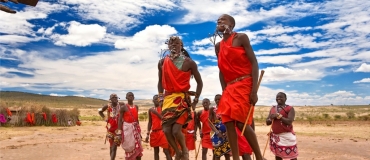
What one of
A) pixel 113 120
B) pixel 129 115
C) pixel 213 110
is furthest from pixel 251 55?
pixel 113 120

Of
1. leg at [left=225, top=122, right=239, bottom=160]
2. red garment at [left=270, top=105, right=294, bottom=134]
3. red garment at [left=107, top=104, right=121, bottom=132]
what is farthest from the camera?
red garment at [left=107, top=104, right=121, bottom=132]

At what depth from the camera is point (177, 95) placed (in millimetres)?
6539

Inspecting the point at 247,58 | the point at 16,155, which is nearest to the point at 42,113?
the point at 16,155

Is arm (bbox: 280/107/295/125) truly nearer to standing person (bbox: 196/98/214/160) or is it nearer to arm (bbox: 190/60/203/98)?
arm (bbox: 190/60/203/98)

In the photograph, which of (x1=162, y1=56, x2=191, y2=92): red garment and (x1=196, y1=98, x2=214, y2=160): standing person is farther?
(x1=196, y1=98, x2=214, y2=160): standing person

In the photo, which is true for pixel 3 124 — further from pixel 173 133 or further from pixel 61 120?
pixel 173 133

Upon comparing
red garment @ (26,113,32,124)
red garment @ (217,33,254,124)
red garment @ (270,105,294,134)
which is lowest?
red garment @ (26,113,32,124)

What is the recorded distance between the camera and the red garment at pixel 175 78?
6.54 metres

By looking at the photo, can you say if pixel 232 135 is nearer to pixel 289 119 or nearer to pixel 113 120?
pixel 289 119

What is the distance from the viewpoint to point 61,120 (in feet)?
105

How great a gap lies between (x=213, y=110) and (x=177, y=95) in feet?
10.1

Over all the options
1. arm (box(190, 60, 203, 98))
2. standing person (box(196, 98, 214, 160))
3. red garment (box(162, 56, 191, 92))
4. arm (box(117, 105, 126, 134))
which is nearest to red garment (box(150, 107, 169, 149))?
arm (box(117, 105, 126, 134))

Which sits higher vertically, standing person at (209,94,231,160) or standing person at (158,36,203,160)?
standing person at (158,36,203,160)

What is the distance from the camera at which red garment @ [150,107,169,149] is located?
1003 centimetres
